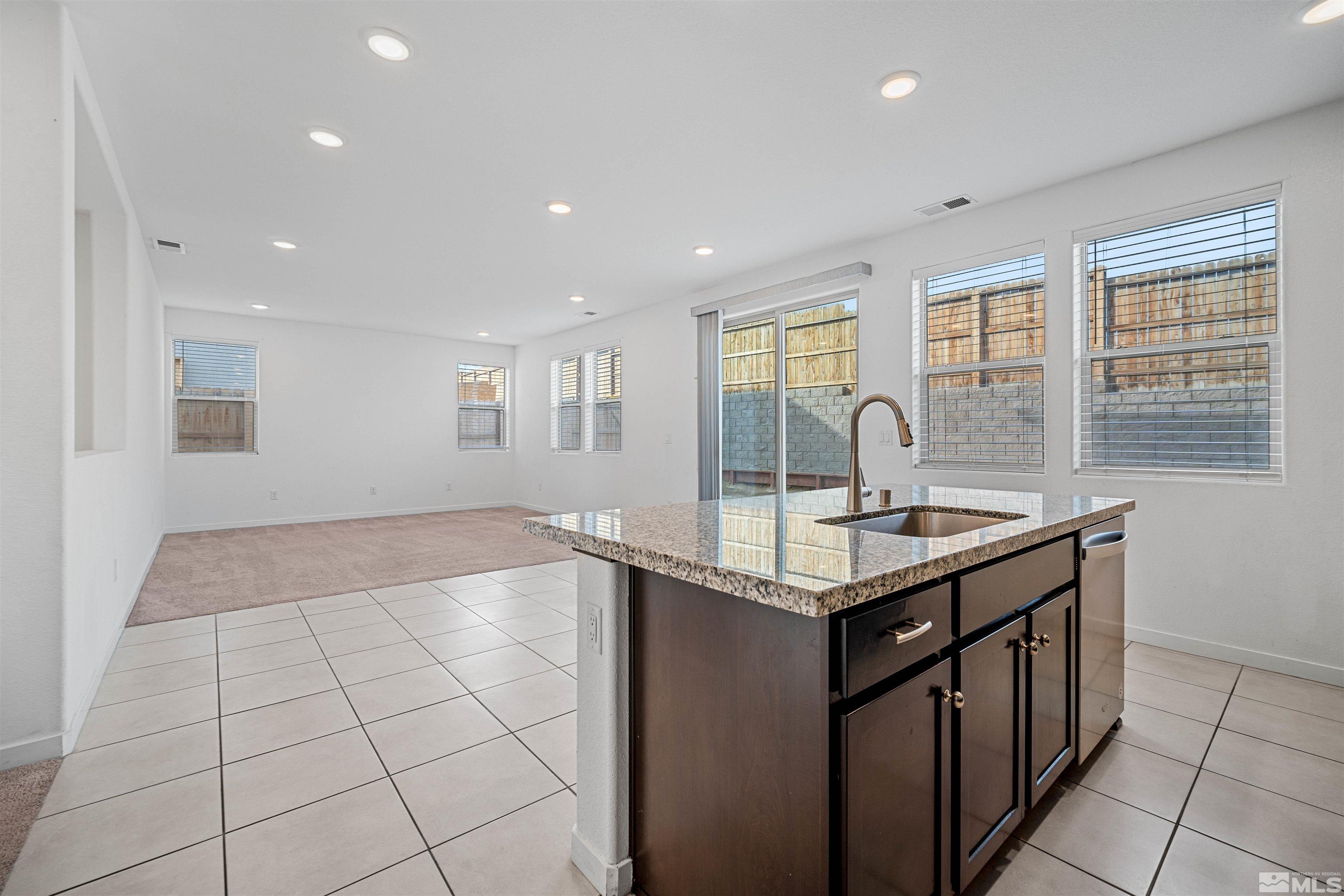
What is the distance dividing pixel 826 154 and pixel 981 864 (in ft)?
10.0

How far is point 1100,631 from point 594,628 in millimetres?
1715

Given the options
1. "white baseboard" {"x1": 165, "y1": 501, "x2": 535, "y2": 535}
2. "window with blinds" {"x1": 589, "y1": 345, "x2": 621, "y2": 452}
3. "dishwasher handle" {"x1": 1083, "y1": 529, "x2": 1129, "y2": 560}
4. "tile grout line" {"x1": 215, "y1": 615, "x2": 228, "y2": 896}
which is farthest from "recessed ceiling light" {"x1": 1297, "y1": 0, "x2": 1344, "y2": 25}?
"white baseboard" {"x1": 165, "y1": 501, "x2": 535, "y2": 535}

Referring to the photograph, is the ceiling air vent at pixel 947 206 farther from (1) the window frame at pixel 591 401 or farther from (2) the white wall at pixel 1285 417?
(1) the window frame at pixel 591 401

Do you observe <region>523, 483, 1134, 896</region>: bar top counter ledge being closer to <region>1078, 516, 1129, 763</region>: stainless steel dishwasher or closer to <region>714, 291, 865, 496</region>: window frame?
<region>1078, 516, 1129, 763</region>: stainless steel dishwasher

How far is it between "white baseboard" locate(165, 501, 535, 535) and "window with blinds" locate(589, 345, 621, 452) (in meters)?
2.08

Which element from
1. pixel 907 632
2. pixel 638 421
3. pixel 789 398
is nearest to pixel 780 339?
pixel 789 398

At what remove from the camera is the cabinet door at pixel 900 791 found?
3.39 feet

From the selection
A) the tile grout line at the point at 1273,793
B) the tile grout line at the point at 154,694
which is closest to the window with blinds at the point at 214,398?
the tile grout line at the point at 154,694

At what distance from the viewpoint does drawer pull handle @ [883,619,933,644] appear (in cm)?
110

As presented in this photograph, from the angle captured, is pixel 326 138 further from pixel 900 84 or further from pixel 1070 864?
pixel 1070 864

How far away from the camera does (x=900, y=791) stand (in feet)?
3.75

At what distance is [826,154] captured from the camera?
3133mm

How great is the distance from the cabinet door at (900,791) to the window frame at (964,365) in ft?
9.41

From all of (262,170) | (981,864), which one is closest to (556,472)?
(262,170)
